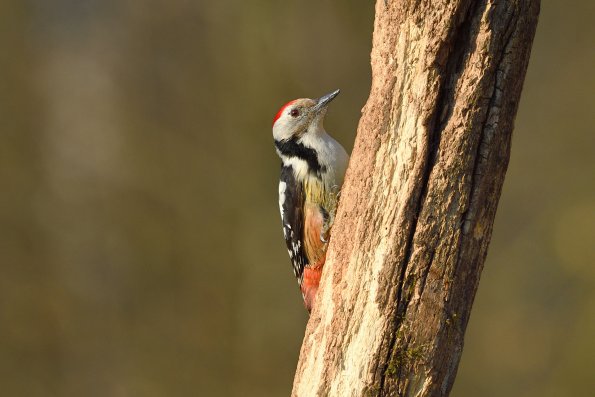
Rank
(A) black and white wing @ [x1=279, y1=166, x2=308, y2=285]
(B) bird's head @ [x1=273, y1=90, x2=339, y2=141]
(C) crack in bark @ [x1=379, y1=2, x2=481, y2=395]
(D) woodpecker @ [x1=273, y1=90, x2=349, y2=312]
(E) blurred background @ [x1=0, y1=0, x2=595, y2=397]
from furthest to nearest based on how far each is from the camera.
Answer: (E) blurred background @ [x1=0, y1=0, x2=595, y2=397]
(B) bird's head @ [x1=273, y1=90, x2=339, y2=141]
(A) black and white wing @ [x1=279, y1=166, x2=308, y2=285]
(D) woodpecker @ [x1=273, y1=90, x2=349, y2=312]
(C) crack in bark @ [x1=379, y1=2, x2=481, y2=395]

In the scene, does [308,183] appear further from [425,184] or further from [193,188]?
[193,188]

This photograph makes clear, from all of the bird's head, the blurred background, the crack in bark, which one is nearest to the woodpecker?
the bird's head

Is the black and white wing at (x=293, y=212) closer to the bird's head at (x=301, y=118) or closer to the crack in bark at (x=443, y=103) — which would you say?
the bird's head at (x=301, y=118)

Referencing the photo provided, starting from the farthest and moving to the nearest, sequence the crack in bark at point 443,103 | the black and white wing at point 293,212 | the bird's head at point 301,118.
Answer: the bird's head at point 301,118 → the black and white wing at point 293,212 → the crack in bark at point 443,103

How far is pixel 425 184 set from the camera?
279 cm

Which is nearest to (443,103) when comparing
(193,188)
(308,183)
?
(308,183)

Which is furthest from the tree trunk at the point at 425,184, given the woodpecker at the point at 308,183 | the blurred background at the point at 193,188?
the blurred background at the point at 193,188

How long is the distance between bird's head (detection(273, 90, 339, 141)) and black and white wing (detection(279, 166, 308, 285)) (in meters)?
0.20

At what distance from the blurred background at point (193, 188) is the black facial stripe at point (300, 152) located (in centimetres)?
263

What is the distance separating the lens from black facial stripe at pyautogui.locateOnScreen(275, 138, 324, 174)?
3.99m

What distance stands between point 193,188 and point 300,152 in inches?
112

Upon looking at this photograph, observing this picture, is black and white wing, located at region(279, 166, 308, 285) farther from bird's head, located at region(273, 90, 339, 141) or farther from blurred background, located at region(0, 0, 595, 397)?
blurred background, located at region(0, 0, 595, 397)

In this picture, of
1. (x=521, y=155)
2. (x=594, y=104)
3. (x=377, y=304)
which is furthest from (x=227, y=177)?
(x=377, y=304)

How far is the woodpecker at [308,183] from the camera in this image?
3945mm
